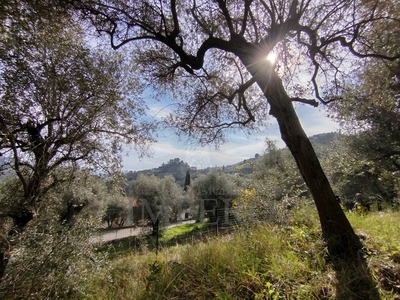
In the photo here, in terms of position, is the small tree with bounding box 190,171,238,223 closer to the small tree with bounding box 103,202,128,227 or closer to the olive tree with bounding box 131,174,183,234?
the olive tree with bounding box 131,174,183,234

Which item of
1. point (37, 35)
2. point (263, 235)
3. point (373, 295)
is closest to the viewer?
point (373, 295)

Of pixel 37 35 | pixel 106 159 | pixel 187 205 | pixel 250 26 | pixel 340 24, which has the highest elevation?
pixel 250 26

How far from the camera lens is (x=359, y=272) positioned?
64.4 inches

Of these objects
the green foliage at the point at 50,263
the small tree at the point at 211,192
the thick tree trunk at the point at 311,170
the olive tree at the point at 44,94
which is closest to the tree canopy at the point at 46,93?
the olive tree at the point at 44,94

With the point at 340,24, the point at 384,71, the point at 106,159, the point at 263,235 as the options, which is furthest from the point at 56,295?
the point at 384,71

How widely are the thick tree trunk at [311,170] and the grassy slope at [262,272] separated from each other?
0.55ft

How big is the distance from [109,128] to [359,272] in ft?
16.3

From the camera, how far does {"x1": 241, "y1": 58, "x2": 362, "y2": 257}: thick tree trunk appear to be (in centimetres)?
210

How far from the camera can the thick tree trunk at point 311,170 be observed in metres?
2.10

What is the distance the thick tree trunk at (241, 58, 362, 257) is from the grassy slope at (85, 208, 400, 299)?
0.17m

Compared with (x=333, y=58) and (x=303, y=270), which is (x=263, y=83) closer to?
(x=303, y=270)

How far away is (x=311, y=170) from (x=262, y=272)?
4.71 feet

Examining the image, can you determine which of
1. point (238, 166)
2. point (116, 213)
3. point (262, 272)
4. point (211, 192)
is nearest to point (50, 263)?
point (262, 272)

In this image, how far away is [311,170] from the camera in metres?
2.46
